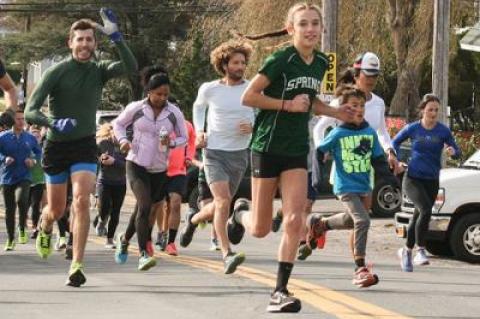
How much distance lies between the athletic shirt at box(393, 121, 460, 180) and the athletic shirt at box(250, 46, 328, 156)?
445 cm

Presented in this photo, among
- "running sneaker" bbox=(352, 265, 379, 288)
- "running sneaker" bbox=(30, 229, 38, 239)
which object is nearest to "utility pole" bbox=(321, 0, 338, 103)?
"running sneaker" bbox=(30, 229, 38, 239)

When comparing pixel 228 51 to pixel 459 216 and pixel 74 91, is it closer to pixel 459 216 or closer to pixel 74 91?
pixel 74 91

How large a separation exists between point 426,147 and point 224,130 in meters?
2.73

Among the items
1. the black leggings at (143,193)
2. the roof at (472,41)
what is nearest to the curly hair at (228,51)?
the black leggings at (143,193)

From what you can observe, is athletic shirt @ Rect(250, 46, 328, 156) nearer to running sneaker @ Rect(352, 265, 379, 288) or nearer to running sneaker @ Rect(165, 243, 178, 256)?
running sneaker @ Rect(352, 265, 379, 288)

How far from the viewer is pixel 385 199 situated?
885 inches

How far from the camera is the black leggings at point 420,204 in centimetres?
1310

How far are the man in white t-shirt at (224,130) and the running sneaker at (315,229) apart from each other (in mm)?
1039

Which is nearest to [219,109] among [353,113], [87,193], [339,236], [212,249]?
[87,193]

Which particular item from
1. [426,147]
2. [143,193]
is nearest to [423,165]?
[426,147]

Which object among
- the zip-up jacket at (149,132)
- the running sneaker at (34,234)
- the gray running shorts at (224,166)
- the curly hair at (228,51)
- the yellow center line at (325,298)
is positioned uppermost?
the curly hair at (228,51)

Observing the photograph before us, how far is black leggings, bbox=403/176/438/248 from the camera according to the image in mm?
13102

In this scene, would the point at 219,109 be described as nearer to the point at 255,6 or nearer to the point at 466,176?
the point at 466,176

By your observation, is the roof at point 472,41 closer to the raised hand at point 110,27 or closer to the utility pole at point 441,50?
the utility pole at point 441,50
